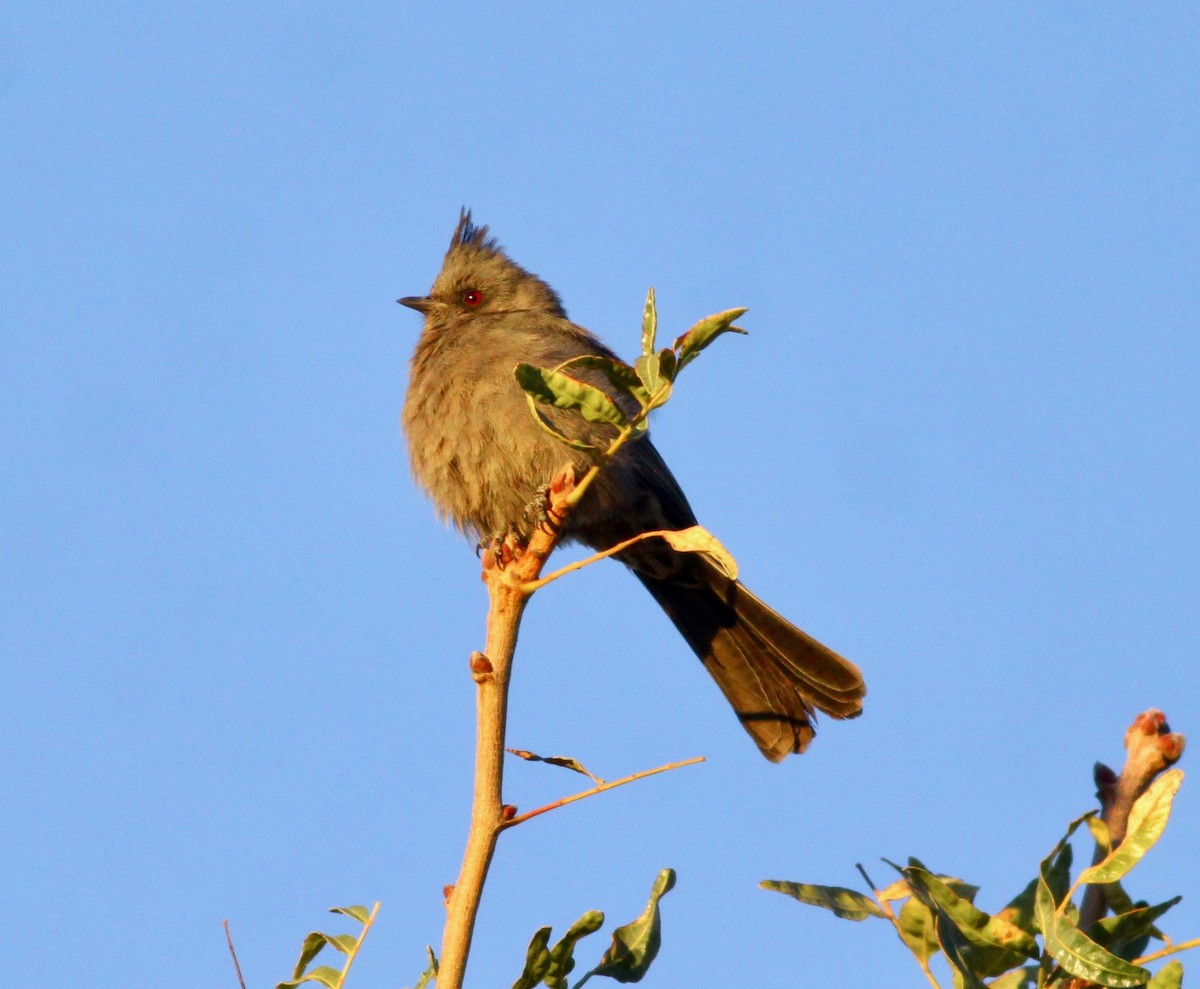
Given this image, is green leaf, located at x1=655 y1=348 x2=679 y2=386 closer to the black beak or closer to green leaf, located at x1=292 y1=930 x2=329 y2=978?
green leaf, located at x1=292 y1=930 x2=329 y2=978

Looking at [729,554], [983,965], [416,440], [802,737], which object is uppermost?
[416,440]

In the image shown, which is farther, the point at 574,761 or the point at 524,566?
the point at 524,566

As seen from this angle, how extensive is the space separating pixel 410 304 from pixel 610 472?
1.83 metres

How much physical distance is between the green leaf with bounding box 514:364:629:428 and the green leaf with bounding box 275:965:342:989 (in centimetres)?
113

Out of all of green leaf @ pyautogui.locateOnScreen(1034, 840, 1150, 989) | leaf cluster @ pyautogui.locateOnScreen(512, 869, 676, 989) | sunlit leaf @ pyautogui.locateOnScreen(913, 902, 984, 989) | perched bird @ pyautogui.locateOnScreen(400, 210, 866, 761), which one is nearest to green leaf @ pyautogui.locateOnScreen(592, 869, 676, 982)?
leaf cluster @ pyautogui.locateOnScreen(512, 869, 676, 989)

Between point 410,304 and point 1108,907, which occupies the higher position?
point 410,304

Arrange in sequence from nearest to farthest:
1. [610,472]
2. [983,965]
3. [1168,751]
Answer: [1168,751], [983,965], [610,472]

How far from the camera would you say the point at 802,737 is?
561 cm

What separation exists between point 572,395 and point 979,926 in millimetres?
1254

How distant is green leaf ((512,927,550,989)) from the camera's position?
235 cm

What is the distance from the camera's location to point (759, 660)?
6031mm

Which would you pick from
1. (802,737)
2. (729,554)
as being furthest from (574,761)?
(802,737)

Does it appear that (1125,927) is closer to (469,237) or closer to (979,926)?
(979,926)

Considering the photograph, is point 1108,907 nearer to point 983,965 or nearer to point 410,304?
point 983,965
